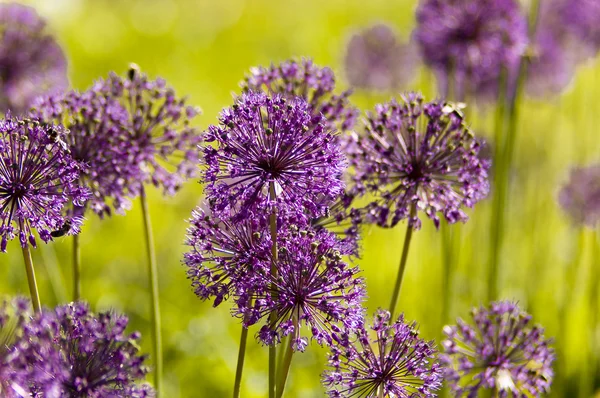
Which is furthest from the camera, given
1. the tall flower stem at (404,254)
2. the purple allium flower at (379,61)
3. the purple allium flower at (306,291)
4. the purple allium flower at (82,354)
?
the purple allium flower at (379,61)

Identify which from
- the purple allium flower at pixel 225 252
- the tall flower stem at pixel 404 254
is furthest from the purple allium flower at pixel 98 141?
the tall flower stem at pixel 404 254

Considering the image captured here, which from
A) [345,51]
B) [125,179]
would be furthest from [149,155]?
[345,51]

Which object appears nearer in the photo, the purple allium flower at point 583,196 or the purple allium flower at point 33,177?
the purple allium flower at point 33,177

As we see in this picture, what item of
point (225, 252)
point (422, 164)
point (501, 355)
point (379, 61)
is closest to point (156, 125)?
point (225, 252)

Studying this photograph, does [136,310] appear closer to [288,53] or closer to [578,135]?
[578,135]

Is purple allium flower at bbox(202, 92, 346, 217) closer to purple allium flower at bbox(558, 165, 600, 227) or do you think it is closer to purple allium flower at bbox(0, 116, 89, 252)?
purple allium flower at bbox(0, 116, 89, 252)

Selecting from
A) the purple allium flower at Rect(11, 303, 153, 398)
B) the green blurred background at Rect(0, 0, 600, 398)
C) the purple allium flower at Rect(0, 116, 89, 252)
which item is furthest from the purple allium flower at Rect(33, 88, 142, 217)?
the purple allium flower at Rect(11, 303, 153, 398)

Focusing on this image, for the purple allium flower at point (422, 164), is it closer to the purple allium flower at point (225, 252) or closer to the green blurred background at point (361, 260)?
the green blurred background at point (361, 260)
